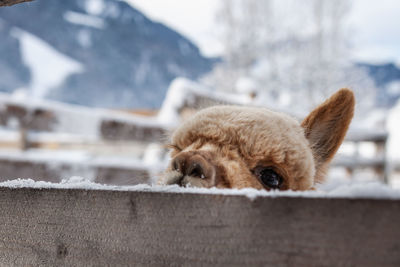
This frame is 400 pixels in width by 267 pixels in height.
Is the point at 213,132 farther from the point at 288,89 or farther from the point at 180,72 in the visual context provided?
the point at 180,72

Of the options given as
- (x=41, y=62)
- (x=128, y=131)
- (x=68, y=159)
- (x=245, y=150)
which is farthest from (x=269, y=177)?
(x=41, y=62)

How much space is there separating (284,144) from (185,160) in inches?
17.0

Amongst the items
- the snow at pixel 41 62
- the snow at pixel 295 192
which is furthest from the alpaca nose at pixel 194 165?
the snow at pixel 41 62

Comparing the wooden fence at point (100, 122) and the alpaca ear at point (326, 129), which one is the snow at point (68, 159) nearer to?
the wooden fence at point (100, 122)

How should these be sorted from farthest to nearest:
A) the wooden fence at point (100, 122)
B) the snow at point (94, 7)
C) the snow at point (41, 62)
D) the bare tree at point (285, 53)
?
the snow at point (94, 7)
the snow at point (41, 62)
the bare tree at point (285, 53)
the wooden fence at point (100, 122)

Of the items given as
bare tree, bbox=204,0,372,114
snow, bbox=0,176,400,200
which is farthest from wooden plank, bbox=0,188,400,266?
bare tree, bbox=204,0,372,114

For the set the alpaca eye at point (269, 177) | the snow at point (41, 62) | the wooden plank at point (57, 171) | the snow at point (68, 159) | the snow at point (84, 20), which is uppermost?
the snow at point (84, 20)

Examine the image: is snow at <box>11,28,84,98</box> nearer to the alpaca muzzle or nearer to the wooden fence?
the wooden fence

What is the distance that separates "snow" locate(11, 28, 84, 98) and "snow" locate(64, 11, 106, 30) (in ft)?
14.8

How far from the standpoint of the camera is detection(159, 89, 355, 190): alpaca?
41.4 inches

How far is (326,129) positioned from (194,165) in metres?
0.86

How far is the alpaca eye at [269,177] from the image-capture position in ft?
3.96

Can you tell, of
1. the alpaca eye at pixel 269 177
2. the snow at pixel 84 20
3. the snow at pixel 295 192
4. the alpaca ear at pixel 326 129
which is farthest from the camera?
the snow at pixel 84 20

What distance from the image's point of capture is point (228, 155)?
120 centimetres
